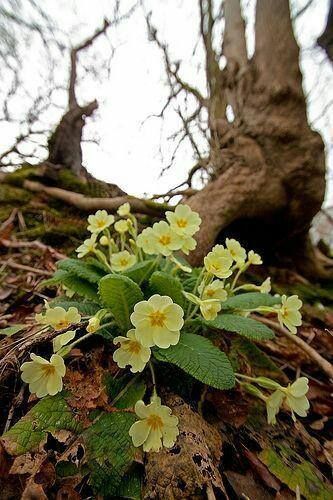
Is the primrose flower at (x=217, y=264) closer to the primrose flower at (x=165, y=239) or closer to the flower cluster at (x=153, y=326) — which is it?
the flower cluster at (x=153, y=326)

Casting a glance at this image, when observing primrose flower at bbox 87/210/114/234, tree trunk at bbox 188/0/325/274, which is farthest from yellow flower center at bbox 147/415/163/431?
tree trunk at bbox 188/0/325/274

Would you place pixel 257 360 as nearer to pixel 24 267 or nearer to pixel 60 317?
pixel 60 317

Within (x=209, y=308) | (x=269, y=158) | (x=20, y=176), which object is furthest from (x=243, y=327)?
(x=20, y=176)

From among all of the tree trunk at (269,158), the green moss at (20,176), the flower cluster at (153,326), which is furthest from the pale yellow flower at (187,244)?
the green moss at (20,176)

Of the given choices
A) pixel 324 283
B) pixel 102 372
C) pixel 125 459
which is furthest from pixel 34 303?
pixel 324 283

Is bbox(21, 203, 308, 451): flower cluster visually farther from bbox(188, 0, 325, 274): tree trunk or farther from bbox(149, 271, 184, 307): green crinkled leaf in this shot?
bbox(188, 0, 325, 274): tree trunk

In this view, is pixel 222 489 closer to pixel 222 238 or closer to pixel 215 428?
pixel 215 428
